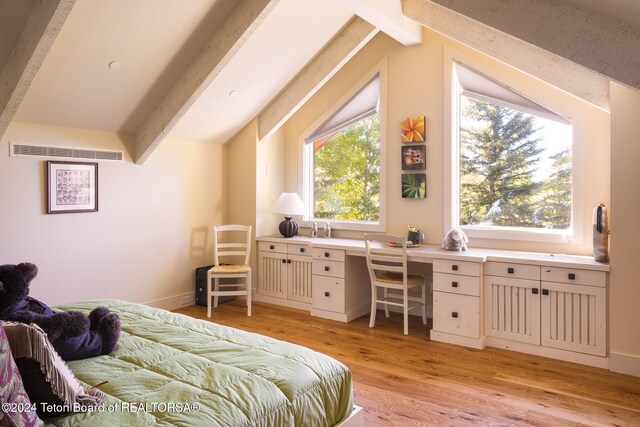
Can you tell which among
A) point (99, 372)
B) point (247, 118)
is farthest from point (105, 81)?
point (99, 372)

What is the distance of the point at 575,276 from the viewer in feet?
10.8

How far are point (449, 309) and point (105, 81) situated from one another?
3363 millimetres

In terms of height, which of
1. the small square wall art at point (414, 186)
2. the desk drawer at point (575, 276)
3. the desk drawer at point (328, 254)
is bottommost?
the desk drawer at point (575, 276)

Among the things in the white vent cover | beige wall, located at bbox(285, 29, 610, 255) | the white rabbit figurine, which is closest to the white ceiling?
the white vent cover

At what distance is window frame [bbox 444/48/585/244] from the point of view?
3.74 metres

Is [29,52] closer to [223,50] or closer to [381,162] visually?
[223,50]

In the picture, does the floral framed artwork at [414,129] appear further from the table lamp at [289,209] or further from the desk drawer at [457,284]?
the desk drawer at [457,284]

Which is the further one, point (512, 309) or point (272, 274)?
point (272, 274)

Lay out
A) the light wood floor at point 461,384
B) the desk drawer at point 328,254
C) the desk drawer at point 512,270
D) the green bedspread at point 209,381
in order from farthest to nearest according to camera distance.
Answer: the desk drawer at point 328,254
the desk drawer at point 512,270
the light wood floor at point 461,384
the green bedspread at point 209,381

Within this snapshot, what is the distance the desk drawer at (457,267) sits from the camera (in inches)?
142

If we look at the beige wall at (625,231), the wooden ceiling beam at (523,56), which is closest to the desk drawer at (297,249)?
the wooden ceiling beam at (523,56)

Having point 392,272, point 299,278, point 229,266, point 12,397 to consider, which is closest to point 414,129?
point 392,272

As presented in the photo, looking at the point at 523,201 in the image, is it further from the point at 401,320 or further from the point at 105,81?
the point at 105,81

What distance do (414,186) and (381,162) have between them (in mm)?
469
